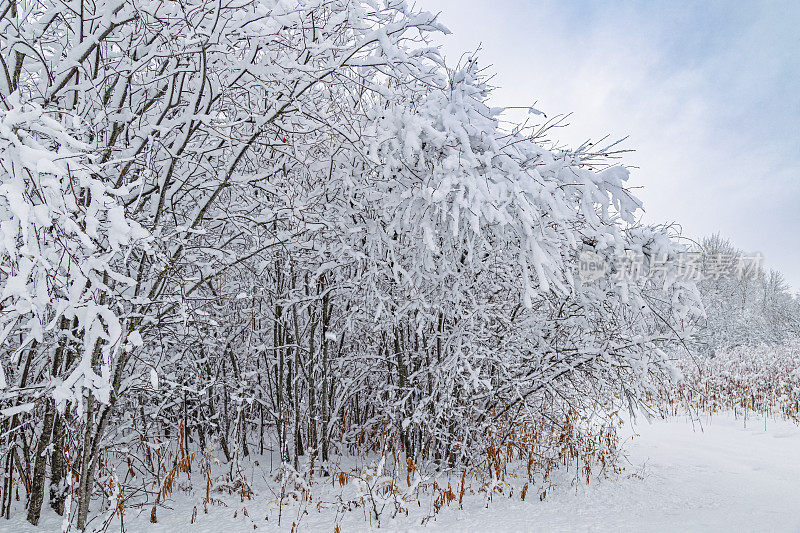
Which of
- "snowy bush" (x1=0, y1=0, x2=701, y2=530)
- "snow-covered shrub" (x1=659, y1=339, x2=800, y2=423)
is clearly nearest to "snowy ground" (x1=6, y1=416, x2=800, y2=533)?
"snowy bush" (x1=0, y1=0, x2=701, y2=530)

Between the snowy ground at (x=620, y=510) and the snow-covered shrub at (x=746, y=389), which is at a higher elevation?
the snow-covered shrub at (x=746, y=389)

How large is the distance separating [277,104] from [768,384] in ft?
40.1

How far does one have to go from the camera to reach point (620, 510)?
3.56m

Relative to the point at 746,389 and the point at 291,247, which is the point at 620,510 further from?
the point at 746,389

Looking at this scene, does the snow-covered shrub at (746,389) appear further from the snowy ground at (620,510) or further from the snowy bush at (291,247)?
the snowy bush at (291,247)

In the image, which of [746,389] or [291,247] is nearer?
[291,247]

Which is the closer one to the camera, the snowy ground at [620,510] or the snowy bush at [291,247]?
the snowy bush at [291,247]

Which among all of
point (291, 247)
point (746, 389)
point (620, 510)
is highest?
point (291, 247)

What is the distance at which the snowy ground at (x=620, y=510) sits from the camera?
3148 millimetres

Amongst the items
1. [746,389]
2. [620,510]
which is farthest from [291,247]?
[746,389]

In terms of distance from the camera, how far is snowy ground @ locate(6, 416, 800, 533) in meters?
3.15

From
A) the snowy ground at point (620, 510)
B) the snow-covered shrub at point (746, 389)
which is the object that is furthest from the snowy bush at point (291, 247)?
the snow-covered shrub at point (746, 389)

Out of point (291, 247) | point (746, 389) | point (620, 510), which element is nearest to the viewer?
point (620, 510)

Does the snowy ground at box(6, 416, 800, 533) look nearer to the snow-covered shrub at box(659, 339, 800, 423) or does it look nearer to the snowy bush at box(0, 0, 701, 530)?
the snowy bush at box(0, 0, 701, 530)
